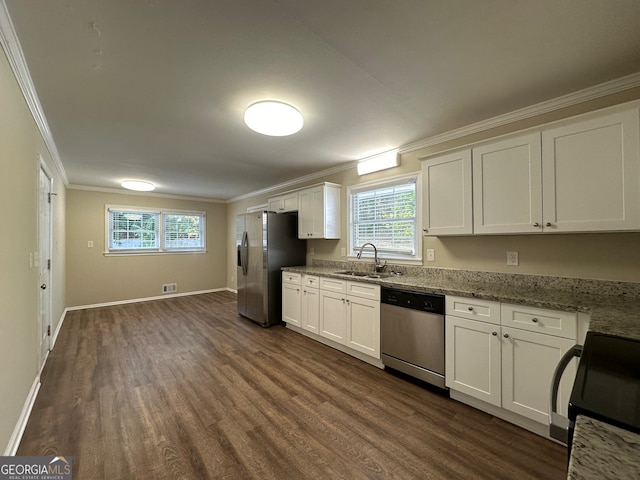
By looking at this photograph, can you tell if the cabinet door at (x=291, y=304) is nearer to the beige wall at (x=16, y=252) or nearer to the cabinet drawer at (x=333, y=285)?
the cabinet drawer at (x=333, y=285)

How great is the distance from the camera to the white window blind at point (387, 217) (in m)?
3.20

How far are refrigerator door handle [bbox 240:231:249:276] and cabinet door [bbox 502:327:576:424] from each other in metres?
3.66

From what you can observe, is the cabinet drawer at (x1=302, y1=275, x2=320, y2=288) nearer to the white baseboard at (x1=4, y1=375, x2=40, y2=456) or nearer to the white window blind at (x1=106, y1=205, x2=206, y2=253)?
the white baseboard at (x1=4, y1=375, x2=40, y2=456)

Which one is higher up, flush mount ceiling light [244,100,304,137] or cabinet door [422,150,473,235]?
flush mount ceiling light [244,100,304,137]

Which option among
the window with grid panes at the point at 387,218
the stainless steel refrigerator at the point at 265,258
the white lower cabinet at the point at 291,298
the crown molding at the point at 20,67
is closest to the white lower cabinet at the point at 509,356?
the window with grid panes at the point at 387,218

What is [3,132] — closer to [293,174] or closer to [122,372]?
[122,372]

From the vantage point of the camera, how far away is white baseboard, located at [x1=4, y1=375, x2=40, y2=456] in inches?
64.2

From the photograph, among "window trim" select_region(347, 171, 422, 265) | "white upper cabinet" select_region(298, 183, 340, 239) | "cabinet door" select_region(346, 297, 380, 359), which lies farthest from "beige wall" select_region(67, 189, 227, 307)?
"cabinet door" select_region(346, 297, 380, 359)

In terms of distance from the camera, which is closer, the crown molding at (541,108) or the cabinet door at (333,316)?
the crown molding at (541,108)

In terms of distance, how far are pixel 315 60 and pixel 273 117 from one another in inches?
24.5

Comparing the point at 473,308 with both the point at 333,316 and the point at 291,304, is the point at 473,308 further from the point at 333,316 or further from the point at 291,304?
the point at 291,304

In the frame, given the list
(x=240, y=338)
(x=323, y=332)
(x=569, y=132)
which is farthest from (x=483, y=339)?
(x=240, y=338)

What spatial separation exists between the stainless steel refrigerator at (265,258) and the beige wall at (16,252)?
242 cm

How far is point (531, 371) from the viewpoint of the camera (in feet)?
5.94
